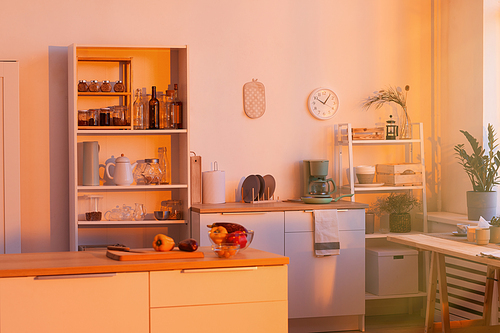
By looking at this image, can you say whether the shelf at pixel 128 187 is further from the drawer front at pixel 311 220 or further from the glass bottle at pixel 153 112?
the drawer front at pixel 311 220

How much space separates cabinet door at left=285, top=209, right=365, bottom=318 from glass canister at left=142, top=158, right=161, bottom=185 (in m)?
1.12

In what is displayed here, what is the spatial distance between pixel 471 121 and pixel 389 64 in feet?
3.00

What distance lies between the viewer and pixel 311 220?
13.1 feet

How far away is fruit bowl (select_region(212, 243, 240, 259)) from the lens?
7.40 ft

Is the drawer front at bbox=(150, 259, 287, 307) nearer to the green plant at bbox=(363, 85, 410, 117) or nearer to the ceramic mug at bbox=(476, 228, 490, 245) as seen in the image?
the ceramic mug at bbox=(476, 228, 490, 245)

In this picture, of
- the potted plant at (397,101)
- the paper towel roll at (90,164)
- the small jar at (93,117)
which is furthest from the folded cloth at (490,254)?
the small jar at (93,117)

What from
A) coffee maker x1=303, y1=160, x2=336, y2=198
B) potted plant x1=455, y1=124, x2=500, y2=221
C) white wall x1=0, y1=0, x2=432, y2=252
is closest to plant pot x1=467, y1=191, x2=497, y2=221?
potted plant x1=455, y1=124, x2=500, y2=221

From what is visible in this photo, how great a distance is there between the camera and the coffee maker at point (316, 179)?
429 cm

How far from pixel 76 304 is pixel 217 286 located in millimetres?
594

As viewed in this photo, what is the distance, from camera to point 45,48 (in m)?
4.16

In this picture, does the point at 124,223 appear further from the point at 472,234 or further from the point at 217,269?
the point at 472,234

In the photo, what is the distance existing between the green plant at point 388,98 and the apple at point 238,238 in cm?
279

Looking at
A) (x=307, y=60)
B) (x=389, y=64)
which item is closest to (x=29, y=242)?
(x=307, y=60)

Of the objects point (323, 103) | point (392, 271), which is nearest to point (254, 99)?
point (323, 103)
